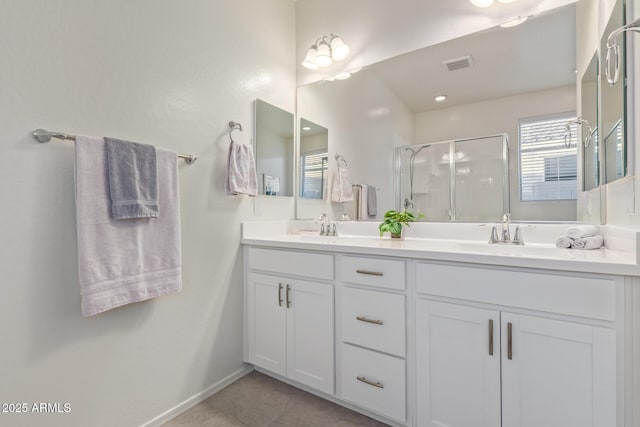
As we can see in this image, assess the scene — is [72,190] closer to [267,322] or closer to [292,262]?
[292,262]

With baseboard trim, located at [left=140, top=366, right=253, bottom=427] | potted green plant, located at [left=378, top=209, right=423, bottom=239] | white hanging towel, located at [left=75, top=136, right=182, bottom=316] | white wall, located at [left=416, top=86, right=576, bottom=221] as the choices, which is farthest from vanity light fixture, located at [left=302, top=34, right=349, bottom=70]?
baseboard trim, located at [left=140, top=366, right=253, bottom=427]

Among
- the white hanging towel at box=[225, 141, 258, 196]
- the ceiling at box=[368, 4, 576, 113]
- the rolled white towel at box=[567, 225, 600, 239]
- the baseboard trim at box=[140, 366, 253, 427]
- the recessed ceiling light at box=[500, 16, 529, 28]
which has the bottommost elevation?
the baseboard trim at box=[140, 366, 253, 427]

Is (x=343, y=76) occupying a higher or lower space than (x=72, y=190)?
higher

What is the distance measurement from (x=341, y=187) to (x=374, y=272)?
964 millimetres

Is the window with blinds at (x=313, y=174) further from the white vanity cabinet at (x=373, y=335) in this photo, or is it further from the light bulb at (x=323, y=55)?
the white vanity cabinet at (x=373, y=335)

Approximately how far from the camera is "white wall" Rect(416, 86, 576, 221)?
1.51 meters

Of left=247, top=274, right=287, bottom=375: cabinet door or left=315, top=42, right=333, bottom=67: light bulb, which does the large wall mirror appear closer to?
left=315, top=42, right=333, bottom=67: light bulb

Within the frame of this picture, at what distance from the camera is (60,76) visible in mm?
1183

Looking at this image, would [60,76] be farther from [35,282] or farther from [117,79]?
[35,282]

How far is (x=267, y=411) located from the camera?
5.21 ft

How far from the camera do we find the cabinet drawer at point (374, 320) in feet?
4.44

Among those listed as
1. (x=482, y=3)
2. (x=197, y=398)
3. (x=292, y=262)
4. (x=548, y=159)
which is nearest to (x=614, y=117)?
(x=548, y=159)

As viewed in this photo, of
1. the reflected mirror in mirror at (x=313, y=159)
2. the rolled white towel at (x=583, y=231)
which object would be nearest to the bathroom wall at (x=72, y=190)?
the reflected mirror in mirror at (x=313, y=159)

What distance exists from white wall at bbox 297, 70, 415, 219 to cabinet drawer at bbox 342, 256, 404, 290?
659mm
